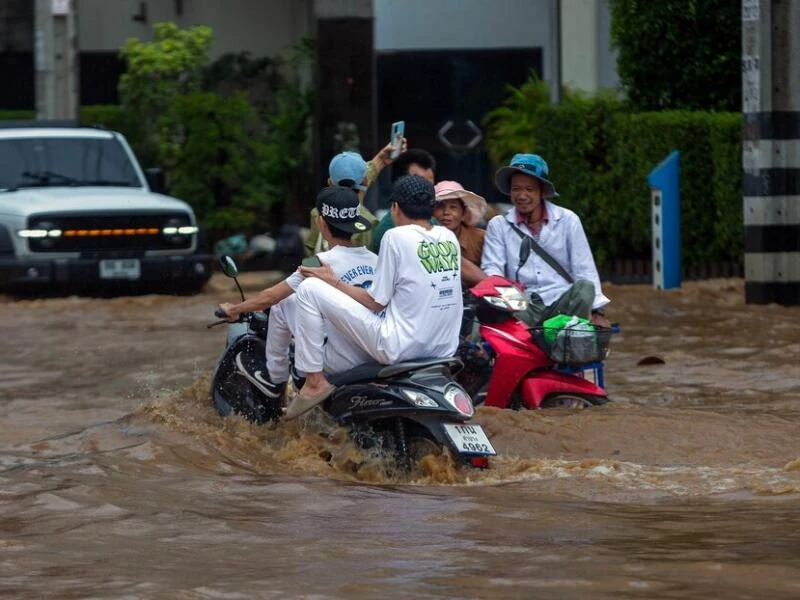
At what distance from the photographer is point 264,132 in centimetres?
2628

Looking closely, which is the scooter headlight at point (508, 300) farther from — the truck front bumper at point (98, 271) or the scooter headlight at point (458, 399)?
the truck front bumper at point (98, 271)

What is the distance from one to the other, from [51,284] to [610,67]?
10.4 meters

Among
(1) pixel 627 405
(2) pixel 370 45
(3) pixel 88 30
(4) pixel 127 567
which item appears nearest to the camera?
(4) pixel 127 567

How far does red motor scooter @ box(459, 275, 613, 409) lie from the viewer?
10156mm

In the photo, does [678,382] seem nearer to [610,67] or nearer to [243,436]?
[243,436]

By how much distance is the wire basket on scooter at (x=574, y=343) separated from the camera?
9.79 metres

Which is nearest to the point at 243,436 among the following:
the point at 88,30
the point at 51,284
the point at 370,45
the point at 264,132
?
the point at 51,284

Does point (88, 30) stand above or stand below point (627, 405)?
above

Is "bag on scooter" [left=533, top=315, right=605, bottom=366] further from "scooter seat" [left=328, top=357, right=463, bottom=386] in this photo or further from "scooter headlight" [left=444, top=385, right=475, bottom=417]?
"scooter headlight" [left=444, top=385, right=475, bottom=417]

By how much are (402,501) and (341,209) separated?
155 cm

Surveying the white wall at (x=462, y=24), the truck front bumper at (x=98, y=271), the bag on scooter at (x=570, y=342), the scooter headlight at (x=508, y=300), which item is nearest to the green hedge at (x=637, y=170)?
the truck front bumper at (x=98, y=271)

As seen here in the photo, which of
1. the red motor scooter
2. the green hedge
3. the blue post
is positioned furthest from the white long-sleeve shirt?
the green hedge

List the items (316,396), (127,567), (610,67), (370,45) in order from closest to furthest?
1. (127,567)
2. (316,396)
3. (370,45)
4. (610,67)

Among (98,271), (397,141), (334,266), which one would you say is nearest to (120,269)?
(98,271)
